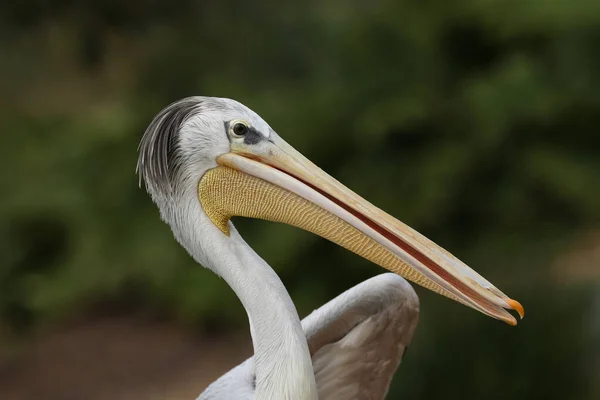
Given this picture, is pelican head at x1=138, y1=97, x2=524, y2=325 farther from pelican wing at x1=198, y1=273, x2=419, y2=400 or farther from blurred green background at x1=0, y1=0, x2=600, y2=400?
blurred green background at x1=0, y1=0, x2=600, y2=400

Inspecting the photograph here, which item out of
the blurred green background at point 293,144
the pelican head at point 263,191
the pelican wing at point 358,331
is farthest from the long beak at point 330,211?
the blurred green background at point 293,144

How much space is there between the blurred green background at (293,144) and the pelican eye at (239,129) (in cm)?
256

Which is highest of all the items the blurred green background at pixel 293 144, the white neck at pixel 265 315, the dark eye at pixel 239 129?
the dark eye at pixel 239 129

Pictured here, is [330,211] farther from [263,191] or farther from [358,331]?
[358,331]

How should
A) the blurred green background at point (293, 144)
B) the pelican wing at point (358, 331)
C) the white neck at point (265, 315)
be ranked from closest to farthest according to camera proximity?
1. the white neck at point (265, 315)
2. the pelican wing at point (358, 331)
3. the blurred green background at point (293, 144)

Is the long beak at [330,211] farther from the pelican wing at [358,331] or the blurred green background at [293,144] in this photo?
the blurred green background at [293,144]

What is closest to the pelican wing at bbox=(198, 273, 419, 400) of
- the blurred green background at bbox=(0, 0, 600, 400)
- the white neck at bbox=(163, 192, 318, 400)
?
the white neck at bbox=(163, 192, 318, 400)

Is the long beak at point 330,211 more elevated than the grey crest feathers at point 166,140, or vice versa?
the grey crest feathers at point 166,140

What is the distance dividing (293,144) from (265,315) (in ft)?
9.91

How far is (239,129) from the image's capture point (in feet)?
4.58

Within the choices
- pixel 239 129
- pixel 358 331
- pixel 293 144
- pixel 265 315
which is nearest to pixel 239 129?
pixel 239 129

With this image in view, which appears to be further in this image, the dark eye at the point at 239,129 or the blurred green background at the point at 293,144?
the blurred green background at the point at 293,144

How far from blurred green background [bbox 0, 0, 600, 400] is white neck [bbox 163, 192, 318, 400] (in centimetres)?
252

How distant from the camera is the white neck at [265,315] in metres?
1.36
